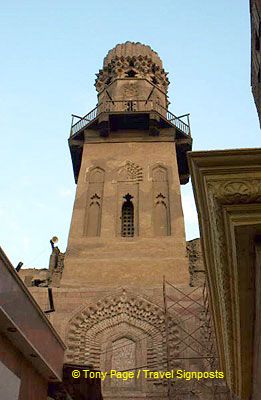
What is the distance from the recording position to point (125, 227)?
1450 cm

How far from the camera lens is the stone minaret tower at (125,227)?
1134 centimetres

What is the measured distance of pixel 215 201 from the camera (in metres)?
2.51

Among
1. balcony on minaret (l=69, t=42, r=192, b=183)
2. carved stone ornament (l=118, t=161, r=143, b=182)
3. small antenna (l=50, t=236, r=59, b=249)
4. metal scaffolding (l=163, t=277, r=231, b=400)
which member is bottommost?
metal scaffolding (l=163, t=277, r=231, b=400)


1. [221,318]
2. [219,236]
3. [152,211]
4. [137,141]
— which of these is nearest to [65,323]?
[152,211]

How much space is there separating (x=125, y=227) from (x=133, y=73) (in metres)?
8.92

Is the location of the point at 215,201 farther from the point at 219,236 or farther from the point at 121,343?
the point at 121,343

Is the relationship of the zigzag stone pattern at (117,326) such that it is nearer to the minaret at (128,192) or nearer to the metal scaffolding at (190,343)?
the metal scaffolding at (190,343)

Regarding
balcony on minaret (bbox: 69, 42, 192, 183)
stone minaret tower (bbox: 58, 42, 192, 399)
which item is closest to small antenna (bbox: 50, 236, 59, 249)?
stone minaret tower (bbox: 58, 42, 192, 399)

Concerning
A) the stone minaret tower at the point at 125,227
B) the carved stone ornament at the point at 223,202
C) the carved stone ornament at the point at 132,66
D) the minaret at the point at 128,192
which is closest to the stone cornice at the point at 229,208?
the carved stone ornament at the point at 223,202

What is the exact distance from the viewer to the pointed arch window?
14.4 m

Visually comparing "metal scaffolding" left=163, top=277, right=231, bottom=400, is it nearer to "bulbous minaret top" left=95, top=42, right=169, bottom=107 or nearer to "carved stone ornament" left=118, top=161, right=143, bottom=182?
"carved stone ornament" left=118, top=161, right=143, bottom=182

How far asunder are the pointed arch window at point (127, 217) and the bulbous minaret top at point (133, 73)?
5783mm

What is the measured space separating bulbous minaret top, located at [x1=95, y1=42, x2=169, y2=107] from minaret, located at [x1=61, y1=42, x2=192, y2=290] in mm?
72

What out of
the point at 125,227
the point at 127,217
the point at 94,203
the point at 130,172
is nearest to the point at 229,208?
the point at 125,227
